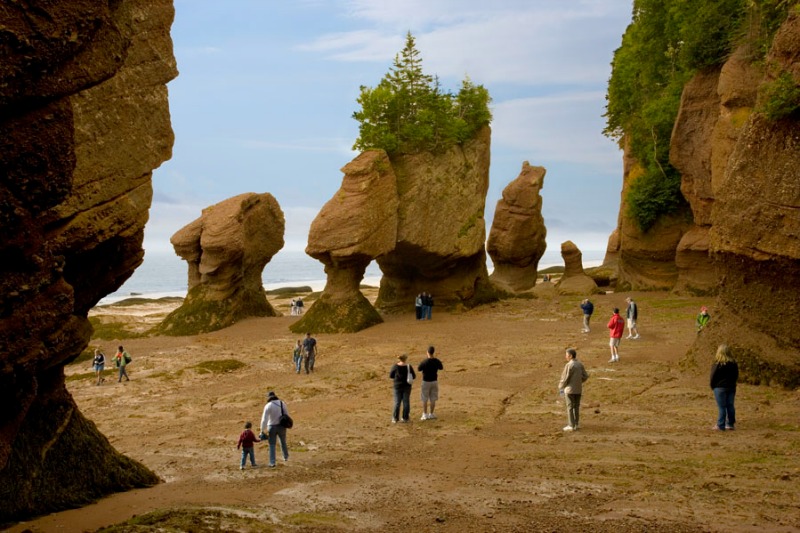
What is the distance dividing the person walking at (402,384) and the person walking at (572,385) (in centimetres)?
374

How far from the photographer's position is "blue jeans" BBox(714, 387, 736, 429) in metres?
16.0

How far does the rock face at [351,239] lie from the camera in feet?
124

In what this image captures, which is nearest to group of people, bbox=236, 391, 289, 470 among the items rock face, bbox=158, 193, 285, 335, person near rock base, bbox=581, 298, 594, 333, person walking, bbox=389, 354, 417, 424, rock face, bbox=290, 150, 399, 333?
person walking, bbox=389, 354, 417, 424

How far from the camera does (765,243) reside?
19.8m

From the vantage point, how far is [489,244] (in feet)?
193

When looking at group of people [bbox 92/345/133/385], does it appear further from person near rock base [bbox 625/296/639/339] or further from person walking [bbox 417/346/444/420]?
person near rock base [bbox 625/296/639/339]

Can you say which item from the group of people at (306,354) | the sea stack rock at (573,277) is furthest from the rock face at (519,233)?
the group of people at (306,354)

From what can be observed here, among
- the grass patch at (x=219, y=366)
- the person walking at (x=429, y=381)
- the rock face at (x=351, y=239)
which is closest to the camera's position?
the person walking at (x=429, y=381)

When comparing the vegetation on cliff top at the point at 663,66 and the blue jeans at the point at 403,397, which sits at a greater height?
the vegetation on cliff top at the point at 663,66

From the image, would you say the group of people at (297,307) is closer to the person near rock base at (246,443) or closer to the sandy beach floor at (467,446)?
the sandy beach floor at (467,446)

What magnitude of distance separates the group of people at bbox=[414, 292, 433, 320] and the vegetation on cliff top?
609 inches

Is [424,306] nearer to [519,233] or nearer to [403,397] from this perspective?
A: [519,233]

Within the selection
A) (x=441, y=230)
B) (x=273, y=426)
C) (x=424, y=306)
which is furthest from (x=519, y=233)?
(x=273, y=426)

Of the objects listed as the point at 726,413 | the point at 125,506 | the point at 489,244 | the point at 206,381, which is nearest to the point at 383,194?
the point at 206,381
